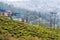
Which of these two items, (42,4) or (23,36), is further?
(42,4)

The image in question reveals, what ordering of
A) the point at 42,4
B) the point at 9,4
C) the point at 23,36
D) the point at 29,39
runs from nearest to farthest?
the point at 29,39, the point at 23,36, the point at 9,4, the point at 42,4

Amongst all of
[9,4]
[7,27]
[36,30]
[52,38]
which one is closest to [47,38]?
[52,38]

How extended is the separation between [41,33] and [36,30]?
356 millimetres

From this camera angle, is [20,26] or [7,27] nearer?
[7,27]

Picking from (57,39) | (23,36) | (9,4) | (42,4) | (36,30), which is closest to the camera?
(23,36)

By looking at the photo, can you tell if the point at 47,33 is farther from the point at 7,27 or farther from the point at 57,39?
the point at 7,27

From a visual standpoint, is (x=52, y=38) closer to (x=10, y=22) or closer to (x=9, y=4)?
(x=10, y=22)

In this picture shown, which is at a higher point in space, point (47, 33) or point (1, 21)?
point (1, 21)

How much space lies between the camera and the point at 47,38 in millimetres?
7594

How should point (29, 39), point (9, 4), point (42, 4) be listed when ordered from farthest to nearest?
1. point (42, 4)
2. point (9, 4)
3. point (29, 39)

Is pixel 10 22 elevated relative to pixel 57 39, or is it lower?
elevated

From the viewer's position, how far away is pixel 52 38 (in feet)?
25.7

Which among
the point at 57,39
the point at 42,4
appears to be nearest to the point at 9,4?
the point at 42,4

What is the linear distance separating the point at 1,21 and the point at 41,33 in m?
1.69
